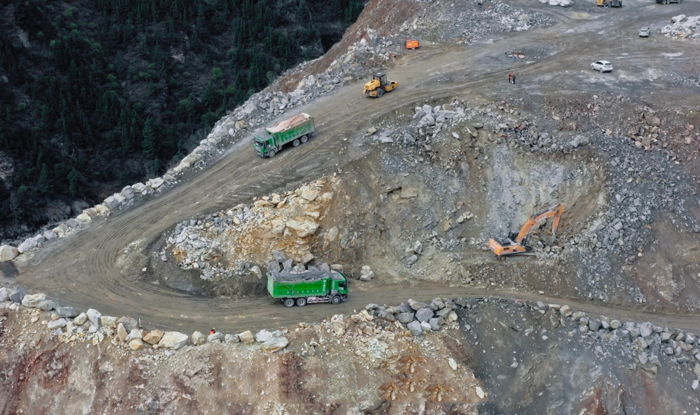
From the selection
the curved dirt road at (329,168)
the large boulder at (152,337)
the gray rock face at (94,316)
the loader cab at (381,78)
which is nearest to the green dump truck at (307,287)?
the curved dirt road at (329,168)

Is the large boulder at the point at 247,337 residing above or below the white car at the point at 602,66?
below

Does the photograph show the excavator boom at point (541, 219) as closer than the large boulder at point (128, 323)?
No

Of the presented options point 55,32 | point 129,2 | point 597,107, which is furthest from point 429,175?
point 129,2

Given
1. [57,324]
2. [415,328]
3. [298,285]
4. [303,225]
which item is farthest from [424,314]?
[57,324]

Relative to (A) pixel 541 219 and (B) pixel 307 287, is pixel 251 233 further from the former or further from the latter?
(A) pixel 541 219

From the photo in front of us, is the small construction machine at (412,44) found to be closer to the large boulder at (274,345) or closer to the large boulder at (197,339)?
the large boulder at (274,345)

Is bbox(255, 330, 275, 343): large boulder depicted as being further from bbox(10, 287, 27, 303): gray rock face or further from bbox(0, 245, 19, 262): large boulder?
bbox(0, 245, 19, 262): large boulder

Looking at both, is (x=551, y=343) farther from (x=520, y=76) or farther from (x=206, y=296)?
(x=520, y=76)

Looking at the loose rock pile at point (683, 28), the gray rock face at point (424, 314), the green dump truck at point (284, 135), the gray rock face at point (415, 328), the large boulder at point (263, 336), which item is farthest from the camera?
the loose rock pile at point (683, 28)

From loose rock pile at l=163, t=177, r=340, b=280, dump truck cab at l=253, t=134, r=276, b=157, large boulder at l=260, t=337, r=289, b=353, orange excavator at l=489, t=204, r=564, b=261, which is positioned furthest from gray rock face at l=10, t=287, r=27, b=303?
orange excavator at l=489, t=204, r=564, b=261
